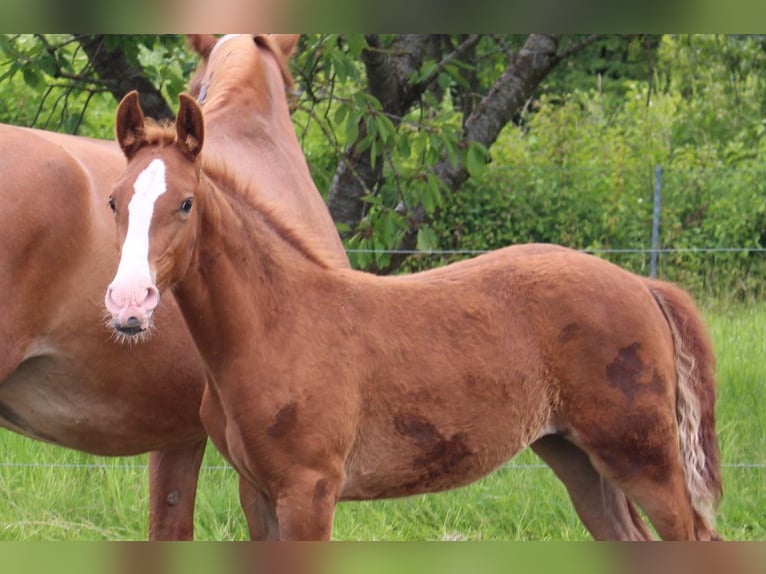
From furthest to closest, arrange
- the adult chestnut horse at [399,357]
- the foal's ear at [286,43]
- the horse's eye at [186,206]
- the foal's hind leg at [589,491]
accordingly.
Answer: the foal's ear at [286,43] < the foal's hind leg at [589,491] < the adult chestnut horse at [399,357] < the horse's eye at [186,206]

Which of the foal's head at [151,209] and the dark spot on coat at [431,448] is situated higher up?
the foal's head at [151,209]

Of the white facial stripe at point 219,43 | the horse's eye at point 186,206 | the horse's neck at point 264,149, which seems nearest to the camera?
the horse's eye at point 186,206

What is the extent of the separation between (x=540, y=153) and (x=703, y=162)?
174 centimetres

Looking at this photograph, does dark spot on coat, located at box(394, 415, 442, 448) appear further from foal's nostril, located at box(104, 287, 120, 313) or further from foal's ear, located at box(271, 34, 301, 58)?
foal's ear, located at box(271, 34, 301, 58)

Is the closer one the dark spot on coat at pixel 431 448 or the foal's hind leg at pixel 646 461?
the dark spot on coat at pixel 431 448

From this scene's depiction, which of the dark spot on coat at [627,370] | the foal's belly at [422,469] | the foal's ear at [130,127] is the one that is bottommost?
the foal's belly at [422,469]

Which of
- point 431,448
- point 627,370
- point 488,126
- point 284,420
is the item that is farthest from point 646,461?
point 488,126

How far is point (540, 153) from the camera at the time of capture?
11555mm

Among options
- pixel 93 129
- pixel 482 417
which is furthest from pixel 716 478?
pixel 93 129

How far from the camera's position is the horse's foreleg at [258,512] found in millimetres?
2930

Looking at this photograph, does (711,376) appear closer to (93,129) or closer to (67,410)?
(67,410)

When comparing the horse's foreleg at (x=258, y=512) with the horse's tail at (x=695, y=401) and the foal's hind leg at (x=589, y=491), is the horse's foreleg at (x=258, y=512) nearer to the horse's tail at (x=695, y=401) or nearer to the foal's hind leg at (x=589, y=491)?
the foal's hind leg at (x=589, y=491)

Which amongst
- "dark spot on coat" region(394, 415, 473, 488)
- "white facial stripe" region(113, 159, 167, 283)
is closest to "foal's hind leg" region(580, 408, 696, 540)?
"dark spot on coat" region(394, 415, 473, 488)

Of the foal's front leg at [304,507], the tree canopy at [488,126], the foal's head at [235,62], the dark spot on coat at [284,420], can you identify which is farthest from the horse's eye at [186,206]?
the tree canopy at [488,126]
